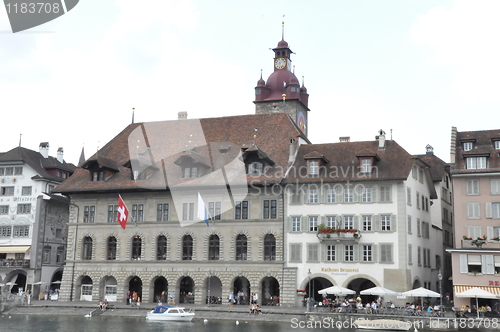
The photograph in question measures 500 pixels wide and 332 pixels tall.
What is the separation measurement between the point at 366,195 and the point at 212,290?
17208 mm

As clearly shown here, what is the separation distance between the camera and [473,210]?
55969 millimetres

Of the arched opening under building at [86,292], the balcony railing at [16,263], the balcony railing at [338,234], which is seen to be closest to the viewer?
the balcony railing at [338,234]

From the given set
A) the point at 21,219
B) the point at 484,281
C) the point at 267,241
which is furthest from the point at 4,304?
the point at 484,281

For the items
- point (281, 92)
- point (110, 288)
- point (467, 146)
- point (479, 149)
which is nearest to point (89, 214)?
point (110, 288)

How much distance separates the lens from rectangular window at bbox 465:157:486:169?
184 ft

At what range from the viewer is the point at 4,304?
57.8 meters

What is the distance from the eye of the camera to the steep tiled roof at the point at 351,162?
55.6 meters

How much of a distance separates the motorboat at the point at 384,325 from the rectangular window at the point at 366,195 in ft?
41.2

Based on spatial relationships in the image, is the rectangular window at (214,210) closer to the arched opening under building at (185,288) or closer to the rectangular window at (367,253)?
the arched opening under building at (185,288)

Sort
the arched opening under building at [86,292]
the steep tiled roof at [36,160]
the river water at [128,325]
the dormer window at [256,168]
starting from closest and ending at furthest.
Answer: the river water at [128,325], the dormer window at [256,168], the arched opening under building at [86,292], the steep tiled roof at [36,160]

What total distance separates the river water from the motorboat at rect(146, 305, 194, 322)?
67 centimetres

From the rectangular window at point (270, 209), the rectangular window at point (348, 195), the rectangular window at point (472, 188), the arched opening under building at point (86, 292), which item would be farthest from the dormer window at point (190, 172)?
the rectangular window at point (472, 188)

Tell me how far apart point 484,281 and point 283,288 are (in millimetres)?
16472

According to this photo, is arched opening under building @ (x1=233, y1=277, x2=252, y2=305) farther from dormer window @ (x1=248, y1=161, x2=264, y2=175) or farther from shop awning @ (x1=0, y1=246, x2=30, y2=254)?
shop awning @ (x1=0, y1=246, x2=30, y2=254)
